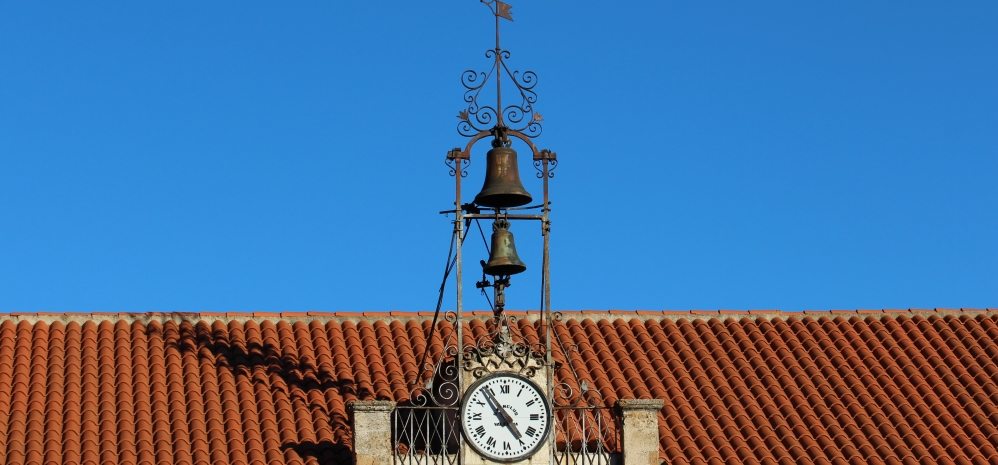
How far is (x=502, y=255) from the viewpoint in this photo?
23.0 m

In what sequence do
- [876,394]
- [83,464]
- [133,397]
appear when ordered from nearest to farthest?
[83,464], [133,397], [876,394]

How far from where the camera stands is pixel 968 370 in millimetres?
26953

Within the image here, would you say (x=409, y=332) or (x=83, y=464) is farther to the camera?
(x=409, y=332)

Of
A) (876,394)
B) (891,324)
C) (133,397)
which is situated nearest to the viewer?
(133,397)

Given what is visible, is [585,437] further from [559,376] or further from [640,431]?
[559,376]

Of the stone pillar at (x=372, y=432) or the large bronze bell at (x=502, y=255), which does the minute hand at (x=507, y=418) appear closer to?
the stone pillar at (x=372, y=432)

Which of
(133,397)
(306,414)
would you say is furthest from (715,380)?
(133,397)

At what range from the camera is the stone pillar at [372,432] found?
73.8 feet

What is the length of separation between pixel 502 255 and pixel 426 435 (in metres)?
2.04

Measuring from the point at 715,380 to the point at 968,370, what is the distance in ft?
10.8

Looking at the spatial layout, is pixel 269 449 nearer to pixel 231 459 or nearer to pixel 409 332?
pixel 231 459

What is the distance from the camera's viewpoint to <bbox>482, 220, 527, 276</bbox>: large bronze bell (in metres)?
23.0

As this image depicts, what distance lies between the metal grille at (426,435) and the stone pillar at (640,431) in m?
1.79

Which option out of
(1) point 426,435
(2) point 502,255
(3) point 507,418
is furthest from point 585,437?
(2) point 502,255
